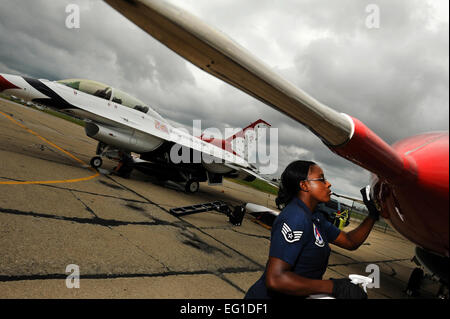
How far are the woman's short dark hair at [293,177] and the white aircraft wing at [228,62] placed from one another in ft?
3.36

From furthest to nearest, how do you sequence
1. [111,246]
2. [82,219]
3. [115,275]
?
[82,219] → [111,246] → [115,275]

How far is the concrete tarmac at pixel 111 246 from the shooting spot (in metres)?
2.70

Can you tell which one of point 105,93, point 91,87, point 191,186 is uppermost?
point 91,87

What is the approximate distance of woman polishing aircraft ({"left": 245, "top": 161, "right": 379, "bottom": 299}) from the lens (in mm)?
1377

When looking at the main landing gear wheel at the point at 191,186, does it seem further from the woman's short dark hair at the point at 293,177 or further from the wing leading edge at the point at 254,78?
the wing leading edge at the point at 254,78

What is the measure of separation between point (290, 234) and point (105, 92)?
903 centimetres

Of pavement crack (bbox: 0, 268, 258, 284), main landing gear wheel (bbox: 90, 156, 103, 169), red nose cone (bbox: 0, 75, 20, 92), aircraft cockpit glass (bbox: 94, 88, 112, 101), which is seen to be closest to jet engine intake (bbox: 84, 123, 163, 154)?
main landing gear wheel (bbox: 90, 156, 103, 169)

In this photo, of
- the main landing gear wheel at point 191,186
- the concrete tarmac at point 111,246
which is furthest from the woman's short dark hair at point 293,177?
the main landing gear wheel at point 191,186

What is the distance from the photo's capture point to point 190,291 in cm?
305

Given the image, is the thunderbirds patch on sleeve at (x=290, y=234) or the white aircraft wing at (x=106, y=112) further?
the white aircraft wing at (x=106, y=112)

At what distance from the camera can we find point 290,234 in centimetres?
151

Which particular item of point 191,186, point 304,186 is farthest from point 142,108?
point 304,186

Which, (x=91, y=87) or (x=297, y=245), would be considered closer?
(x=297, y=245)

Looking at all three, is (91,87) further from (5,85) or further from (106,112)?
(5,85)
